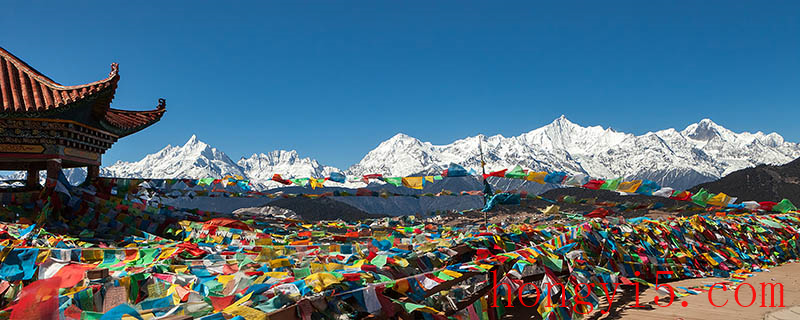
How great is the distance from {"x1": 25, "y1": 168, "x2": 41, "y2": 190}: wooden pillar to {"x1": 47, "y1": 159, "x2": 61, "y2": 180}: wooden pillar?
64 centimetres

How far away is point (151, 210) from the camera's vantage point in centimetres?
984

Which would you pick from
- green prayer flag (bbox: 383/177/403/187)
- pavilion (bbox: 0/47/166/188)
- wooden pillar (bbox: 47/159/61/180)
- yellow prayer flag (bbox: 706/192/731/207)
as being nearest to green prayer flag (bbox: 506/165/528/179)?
green prayer flag (bbox: 383/177/403/187)

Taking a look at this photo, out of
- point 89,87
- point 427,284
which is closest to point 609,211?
point 427,284

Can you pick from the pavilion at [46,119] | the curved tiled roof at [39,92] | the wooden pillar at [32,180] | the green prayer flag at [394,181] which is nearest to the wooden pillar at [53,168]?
the pavilion at [46,119]

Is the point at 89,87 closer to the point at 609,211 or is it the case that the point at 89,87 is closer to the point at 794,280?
the point at 609,211

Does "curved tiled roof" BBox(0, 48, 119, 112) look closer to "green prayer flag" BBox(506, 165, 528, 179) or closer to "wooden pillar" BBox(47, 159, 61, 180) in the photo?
"wooden pillar" BBox(47, 159, 61, 180)

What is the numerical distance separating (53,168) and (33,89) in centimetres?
180

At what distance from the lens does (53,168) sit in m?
9.28

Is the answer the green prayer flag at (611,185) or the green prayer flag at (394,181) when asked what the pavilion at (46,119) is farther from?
the green prayer flag at (611,185)

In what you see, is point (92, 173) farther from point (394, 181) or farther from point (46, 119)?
point (394, 181)

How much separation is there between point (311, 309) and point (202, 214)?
26.8 feet

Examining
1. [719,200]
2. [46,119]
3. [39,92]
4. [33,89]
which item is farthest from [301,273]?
[33,89]

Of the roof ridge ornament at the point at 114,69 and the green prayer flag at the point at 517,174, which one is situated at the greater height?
the roof ridge ornament at the point at 114,69

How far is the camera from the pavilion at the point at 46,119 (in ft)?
29.5
